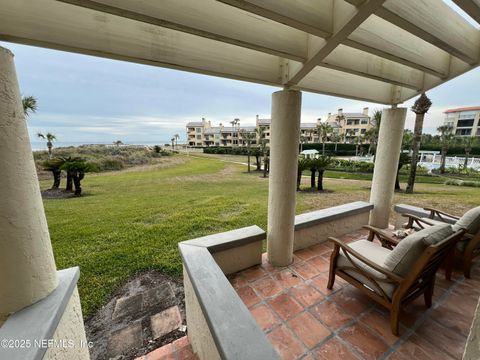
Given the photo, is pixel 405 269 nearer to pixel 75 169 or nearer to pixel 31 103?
pixel 75 169

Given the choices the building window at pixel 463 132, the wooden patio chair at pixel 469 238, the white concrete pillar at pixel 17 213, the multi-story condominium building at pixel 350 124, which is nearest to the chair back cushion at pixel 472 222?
the wooden patio chair at pixel 469 238

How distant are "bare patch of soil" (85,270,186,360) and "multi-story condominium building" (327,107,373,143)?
4916 cm

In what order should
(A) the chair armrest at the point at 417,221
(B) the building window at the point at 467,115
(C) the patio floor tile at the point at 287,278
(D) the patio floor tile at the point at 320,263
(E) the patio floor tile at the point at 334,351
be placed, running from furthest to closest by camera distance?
(B) the building window at the point at 467,115 → (A) the chair armrest at the point at 417,221 → (D) the patio floor tile at the point at 320,263 → (C) the patio floor tile at the point at 287,278 → (E) the patio floor tile at the point at 334,351

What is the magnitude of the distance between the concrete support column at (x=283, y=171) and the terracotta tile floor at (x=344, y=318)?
0.38 metres

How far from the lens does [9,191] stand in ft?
3.52

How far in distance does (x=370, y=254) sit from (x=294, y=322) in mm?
1179

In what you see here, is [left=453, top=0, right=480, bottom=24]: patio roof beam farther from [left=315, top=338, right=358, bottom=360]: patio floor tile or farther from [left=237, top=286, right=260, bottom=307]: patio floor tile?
[left=237, top=286, right=260, bottom=307]: patio floor tile

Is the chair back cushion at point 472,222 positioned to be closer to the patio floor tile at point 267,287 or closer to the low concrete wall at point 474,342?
the patio floor tile at point 267,287

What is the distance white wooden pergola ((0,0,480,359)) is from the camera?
113 centimetres

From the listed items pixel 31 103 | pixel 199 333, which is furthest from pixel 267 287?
pixel 31 103

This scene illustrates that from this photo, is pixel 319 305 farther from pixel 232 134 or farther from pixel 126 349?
pixel 232 134

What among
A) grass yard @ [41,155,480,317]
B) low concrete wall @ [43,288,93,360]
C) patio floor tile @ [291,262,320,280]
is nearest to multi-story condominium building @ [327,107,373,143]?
grass yard @ [41,155,480,317]

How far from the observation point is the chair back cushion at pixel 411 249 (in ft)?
5.66

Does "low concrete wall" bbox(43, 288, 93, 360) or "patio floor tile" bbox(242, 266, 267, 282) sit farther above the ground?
"low concrete wall" bbox(43, 288, 93, 360)
